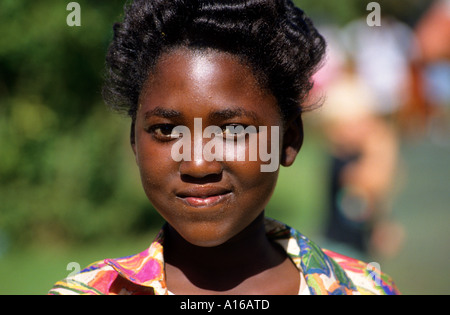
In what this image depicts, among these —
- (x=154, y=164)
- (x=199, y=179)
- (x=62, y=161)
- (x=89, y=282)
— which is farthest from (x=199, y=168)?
(x=62, y=161)

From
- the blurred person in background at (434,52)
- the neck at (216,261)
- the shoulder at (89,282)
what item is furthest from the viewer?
the blurred person in background at (434,52)

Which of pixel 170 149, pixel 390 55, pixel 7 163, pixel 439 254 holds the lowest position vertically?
pixel 439 254

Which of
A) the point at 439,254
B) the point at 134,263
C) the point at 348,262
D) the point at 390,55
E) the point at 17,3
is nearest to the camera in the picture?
the point at 134,263

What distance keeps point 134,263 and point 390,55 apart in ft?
16.9

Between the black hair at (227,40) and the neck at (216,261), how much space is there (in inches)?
18.1

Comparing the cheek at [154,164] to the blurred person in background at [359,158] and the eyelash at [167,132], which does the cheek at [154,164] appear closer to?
the eyelash at [167,132]

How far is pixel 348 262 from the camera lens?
2.29 metres

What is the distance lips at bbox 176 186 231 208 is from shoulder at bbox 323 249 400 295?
0.65 metres

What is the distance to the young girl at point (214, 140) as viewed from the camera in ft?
6.00

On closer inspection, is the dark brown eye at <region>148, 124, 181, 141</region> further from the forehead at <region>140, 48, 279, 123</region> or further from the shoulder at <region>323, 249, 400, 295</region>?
the shoulder at <region>323, 249, 400, 295</region>

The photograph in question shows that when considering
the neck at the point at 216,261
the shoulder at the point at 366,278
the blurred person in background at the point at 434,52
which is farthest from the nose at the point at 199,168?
the blurred person in background at the point at 434,52

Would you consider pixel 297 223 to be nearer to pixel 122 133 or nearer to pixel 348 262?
pixel 122 133

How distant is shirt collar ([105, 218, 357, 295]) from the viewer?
190 cm
